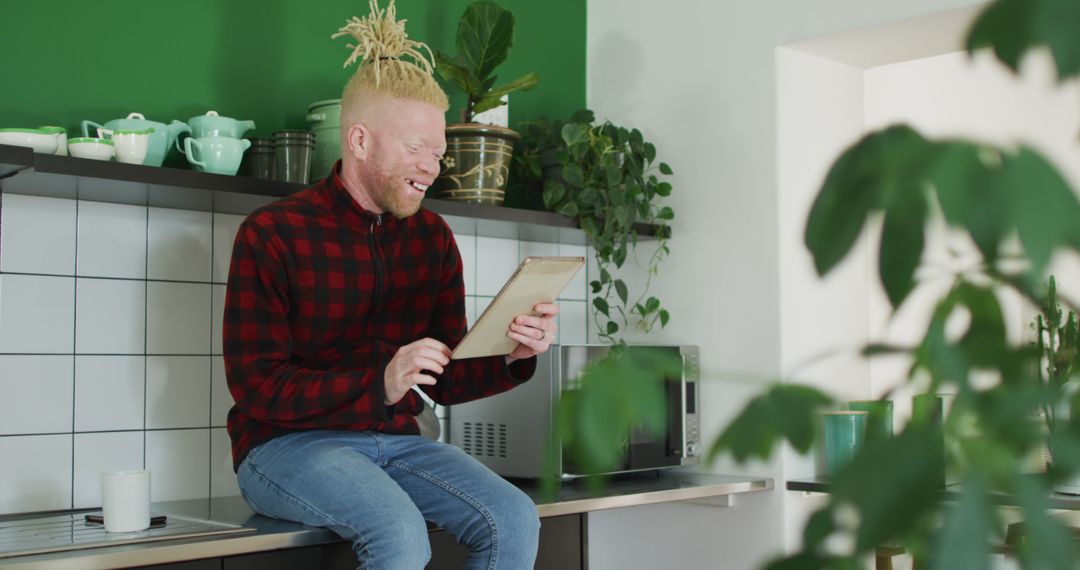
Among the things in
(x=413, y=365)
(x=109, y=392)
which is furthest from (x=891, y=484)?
(x=109, y=392)

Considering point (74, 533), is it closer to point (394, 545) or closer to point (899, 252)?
point (394, 545)

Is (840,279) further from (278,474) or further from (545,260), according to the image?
(278,474)

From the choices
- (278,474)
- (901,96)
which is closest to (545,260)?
(278,474)

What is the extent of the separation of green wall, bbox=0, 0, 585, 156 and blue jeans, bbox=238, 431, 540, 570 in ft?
2.53

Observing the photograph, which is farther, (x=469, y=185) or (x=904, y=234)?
(x=469, y=185)

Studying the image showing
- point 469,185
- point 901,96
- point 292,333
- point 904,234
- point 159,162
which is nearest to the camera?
point 904,234

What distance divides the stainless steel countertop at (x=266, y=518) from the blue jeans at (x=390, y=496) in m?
0.05

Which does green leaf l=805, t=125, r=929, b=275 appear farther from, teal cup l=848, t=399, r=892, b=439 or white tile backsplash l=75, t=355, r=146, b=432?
white tile backsplash l=75, t=355, r=146, b=432

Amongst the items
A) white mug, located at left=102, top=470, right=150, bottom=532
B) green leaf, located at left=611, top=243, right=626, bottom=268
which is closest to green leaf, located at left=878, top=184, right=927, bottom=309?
white mug, located at left=102, top=470, right=150, bottom=532

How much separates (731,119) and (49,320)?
1635mm

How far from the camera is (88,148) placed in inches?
75.9

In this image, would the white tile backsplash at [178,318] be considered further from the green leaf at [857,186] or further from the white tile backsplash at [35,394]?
the green leaf at [857,186]

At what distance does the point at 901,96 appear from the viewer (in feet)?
10.1

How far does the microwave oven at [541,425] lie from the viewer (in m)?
2.43
